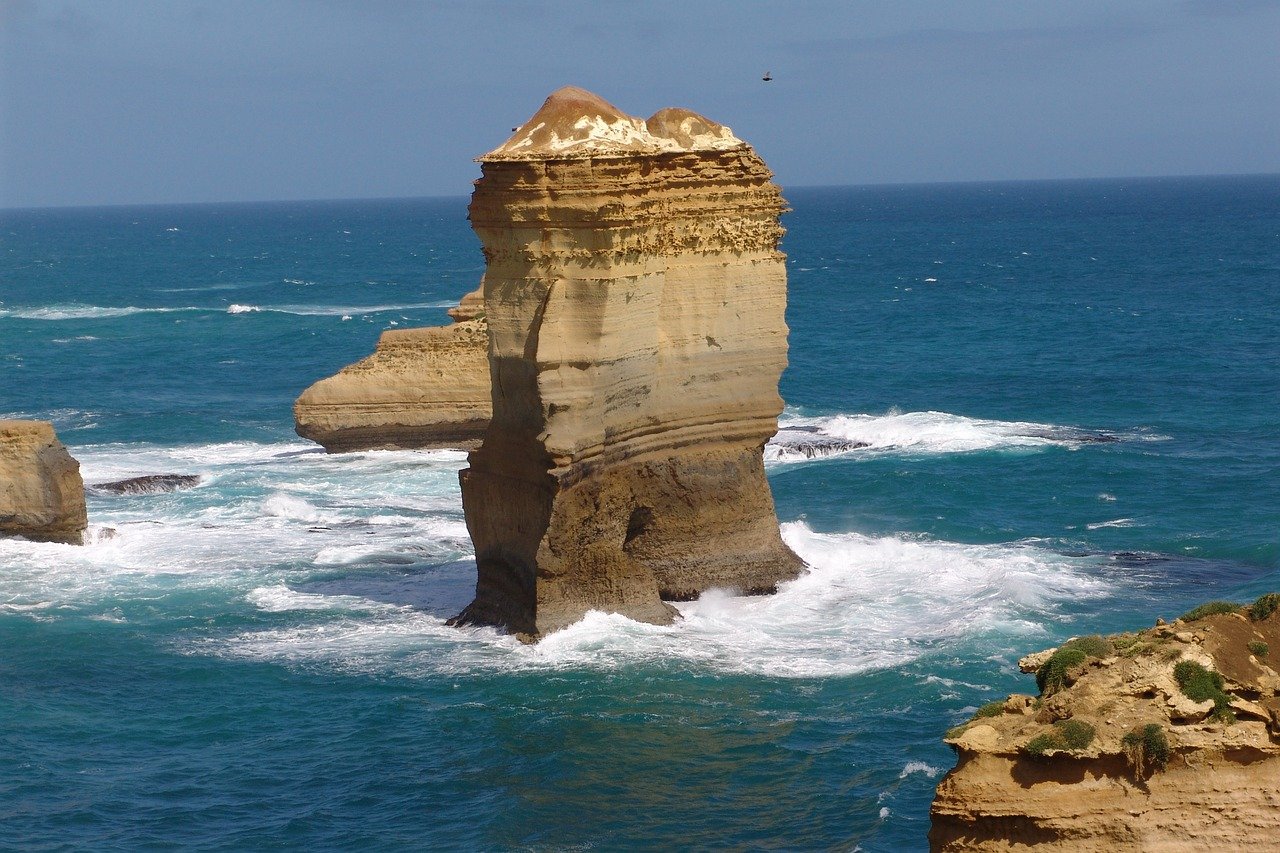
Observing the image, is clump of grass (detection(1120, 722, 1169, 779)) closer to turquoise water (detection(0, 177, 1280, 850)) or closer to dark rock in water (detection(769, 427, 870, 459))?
turquoise water (detection(0, 177, 1280, 850))

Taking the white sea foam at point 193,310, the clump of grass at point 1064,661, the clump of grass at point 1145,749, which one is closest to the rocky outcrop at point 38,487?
the clump of grass at point 1064,661

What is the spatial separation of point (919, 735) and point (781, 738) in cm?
184

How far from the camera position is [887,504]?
3716 centimetres

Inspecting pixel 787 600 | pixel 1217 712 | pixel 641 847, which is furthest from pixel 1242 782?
pixel 787 600

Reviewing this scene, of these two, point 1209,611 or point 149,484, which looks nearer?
point 1209,611

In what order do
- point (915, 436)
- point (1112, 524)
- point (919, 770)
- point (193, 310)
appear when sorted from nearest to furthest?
1. point (919, 770)
2. point (1112, 524)
3. point (915, 436)
4. point (193, 310)

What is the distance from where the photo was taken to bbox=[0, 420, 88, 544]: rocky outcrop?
109ft

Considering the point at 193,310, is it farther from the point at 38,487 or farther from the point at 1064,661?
the point at 1064,661

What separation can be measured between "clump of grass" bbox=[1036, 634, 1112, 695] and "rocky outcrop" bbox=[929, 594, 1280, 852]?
0.57m

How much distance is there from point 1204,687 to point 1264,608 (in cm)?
198

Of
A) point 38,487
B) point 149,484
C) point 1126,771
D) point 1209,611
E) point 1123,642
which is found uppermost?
point 1209,611

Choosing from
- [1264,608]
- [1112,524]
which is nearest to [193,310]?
[1112,524]

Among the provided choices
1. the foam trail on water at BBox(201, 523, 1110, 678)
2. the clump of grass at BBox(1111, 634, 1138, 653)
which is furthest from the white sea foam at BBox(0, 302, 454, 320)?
the clump of grass at BBox(1111, 634, 1138, 653)

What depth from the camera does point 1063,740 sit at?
45.1 feet
